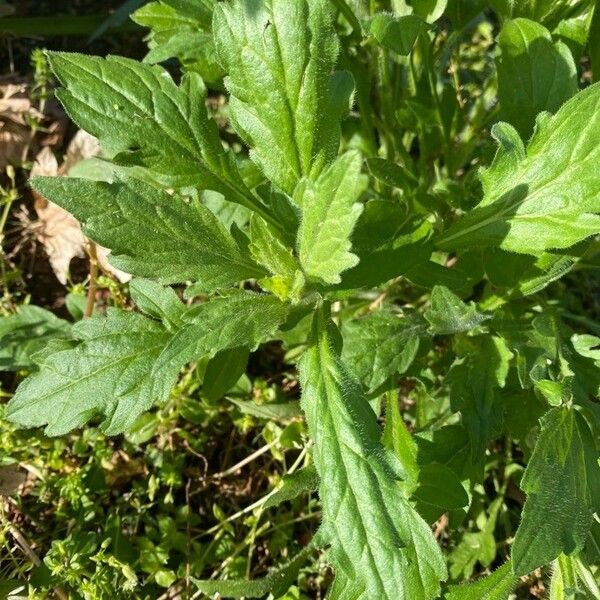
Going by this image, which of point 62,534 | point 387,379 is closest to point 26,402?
point 62,534

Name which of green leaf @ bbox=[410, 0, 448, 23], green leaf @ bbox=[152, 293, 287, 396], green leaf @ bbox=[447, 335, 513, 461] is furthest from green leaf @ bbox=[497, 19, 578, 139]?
green leaf @ bbox=[152, 293, 287, 396]

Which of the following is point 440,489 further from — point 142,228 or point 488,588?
point 142,228

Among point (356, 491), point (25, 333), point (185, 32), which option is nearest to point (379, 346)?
point (356, 491)

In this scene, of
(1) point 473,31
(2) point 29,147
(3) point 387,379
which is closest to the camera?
(3) point 387,379

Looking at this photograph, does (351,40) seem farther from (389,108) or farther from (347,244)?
(347,244)

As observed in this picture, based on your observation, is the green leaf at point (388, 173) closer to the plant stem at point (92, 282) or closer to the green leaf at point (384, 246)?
the green leaf at point (384, 246)

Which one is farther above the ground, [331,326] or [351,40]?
[351,40]
